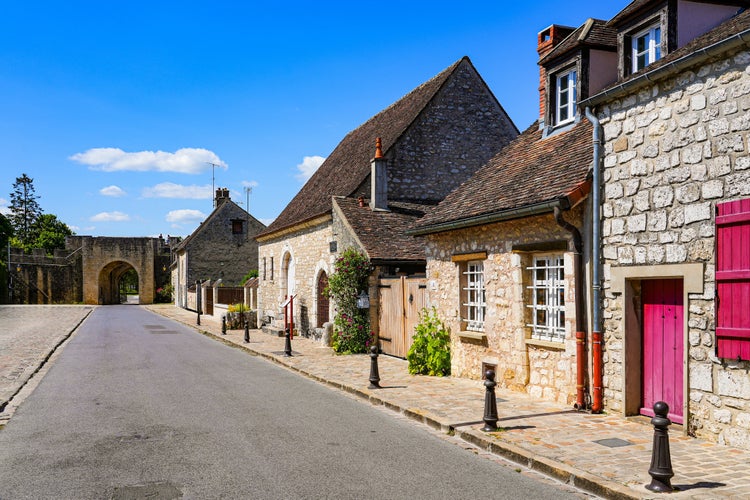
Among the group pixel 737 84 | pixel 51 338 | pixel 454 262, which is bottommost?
pixel 51 338

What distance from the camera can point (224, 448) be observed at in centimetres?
670

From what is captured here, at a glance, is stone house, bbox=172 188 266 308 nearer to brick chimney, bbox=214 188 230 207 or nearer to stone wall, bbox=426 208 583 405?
brick chimney, bbox=214 188 230 207

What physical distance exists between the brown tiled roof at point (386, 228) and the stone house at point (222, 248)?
27384 millimetres

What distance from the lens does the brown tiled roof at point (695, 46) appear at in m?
6.61

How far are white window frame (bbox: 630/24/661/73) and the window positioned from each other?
2930mm

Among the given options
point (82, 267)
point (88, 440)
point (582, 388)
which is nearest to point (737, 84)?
point (582, 388)

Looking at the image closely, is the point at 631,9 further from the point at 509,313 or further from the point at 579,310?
the point at 509,313

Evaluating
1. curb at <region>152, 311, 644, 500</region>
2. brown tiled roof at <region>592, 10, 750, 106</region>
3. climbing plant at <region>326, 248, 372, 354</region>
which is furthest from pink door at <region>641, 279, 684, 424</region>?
climbing plant at <region>326, 248, 372, 354</region>

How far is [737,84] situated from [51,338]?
68.5 feet

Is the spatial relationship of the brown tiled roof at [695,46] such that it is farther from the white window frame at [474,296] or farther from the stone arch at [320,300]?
the stone arch at [320,300]

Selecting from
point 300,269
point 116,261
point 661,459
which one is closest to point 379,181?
point 300,269

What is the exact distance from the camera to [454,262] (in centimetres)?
1182

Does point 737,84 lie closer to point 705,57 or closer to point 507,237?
point 705,57

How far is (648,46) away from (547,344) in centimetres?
438
